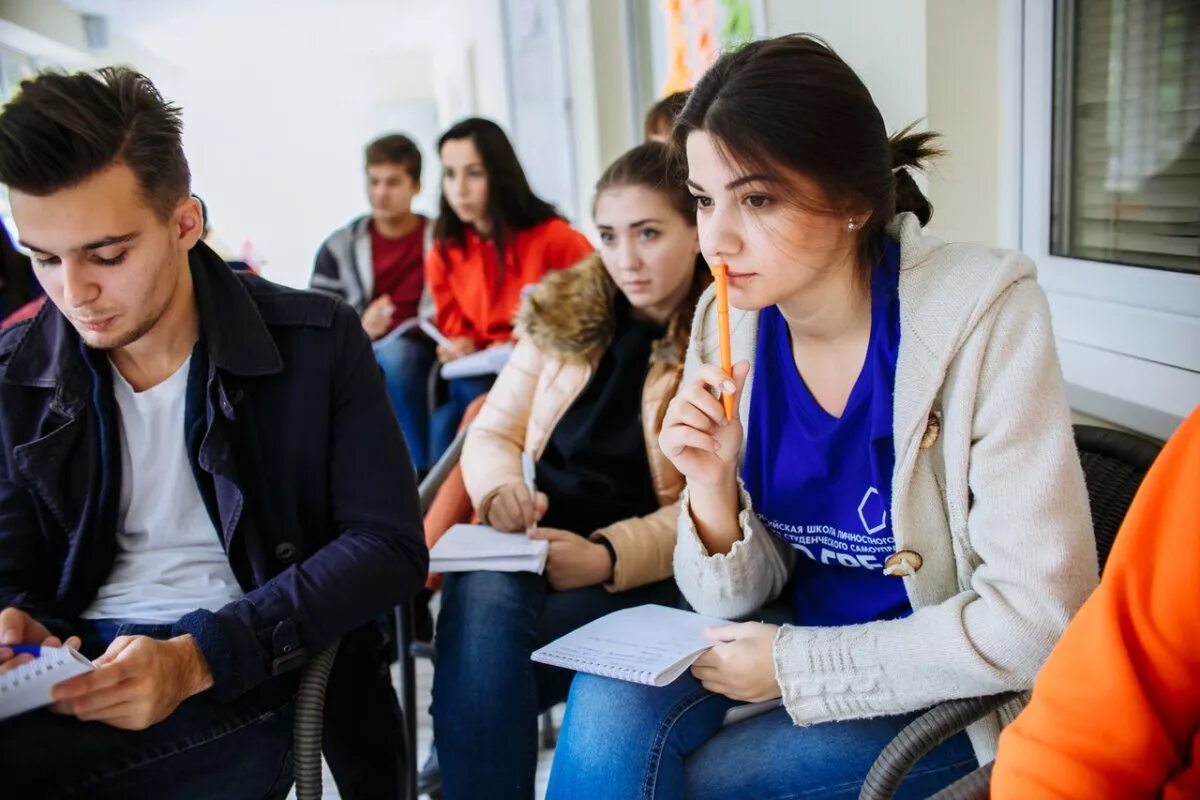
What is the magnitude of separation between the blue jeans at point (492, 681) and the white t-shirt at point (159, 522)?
339 millimetres

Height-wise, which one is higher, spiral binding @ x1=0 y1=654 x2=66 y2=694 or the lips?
the lips

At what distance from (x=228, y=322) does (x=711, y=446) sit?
0.65m

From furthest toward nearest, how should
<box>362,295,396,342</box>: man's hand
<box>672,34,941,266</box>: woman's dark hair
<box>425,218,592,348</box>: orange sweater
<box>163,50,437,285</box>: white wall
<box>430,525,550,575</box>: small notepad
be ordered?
<box>163,50,437,285</box>: white wall
<box>362,295,396,342</box>: man's hand
<box>425,218,592,348</box>: orange sweater
<box>430,525,550,575</box>: small notepad
<box>672,34,941,266</box>: woman's dark hair

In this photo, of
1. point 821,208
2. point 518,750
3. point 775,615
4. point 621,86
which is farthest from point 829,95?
point 621,86

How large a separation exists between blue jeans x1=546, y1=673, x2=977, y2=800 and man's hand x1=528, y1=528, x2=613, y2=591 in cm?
41

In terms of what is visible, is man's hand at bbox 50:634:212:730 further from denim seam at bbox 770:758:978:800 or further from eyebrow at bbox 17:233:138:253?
denim seam at bbox 770:758:978:800

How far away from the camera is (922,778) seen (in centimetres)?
116

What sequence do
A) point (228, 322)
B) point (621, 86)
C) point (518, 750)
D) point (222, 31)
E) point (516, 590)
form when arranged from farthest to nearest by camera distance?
point (222, 31) → point (621, 86) → point (516, 590) → point (518, 750) → point (228, 322)

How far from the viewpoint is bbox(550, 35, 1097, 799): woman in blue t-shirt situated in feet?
3.51

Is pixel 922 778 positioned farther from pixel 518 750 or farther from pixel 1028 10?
pixel 1028 10

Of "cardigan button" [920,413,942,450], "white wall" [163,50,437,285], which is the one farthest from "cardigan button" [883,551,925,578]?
"white wall" [163,50,437,285]

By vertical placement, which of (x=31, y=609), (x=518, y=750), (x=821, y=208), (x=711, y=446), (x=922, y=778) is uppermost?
(x=821, y=208)

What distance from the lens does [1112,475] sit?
4.19 feet

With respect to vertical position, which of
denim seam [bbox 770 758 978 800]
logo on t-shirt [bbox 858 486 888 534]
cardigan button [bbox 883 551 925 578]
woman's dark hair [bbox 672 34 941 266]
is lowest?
denim seam [bbox 770 758 978 800]
